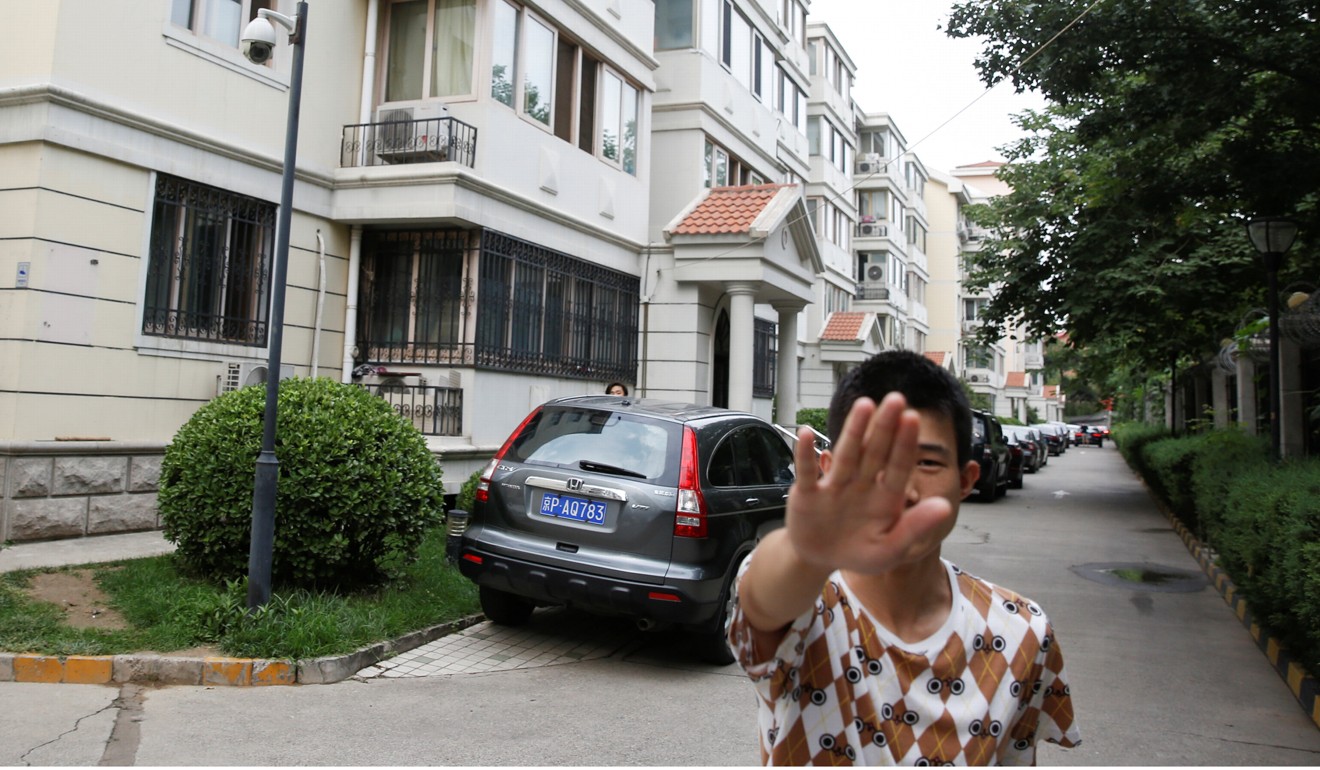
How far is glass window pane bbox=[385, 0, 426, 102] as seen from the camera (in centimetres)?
1279

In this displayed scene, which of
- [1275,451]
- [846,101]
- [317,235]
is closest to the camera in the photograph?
[1275,451]

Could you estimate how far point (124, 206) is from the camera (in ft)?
30.8

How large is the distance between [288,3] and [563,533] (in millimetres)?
8264

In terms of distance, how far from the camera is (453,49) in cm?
1260

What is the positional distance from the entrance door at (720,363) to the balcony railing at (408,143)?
706cm

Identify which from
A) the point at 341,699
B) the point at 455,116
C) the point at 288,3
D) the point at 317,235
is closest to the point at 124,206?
the point at 317,235

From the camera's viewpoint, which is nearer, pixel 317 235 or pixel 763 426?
pixel 763 426

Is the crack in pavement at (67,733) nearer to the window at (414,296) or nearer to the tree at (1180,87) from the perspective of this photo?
the window at (414,296)

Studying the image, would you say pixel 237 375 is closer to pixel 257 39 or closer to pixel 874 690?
pixel 257 39

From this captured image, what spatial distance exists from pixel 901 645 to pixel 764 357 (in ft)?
65.5

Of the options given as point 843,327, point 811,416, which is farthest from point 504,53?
point 843,327

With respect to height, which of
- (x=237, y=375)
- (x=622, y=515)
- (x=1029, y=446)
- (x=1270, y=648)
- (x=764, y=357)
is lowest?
(x=1270, y=648)

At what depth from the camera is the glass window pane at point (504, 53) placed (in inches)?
495

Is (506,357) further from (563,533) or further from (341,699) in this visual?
(341,699)
